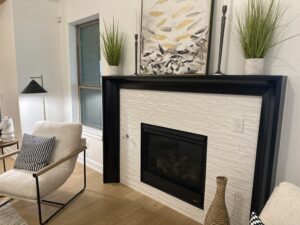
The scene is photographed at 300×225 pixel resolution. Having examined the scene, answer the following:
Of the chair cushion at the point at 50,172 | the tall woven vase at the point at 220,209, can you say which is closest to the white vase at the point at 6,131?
the chair cushion at the point at 50,172

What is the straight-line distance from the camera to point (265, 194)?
5.22 ft

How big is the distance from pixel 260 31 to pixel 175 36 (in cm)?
80

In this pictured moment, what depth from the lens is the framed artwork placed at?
1880mm

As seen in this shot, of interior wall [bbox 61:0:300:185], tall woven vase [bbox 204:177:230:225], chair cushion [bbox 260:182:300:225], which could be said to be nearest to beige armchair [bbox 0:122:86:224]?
tall woven vase [bbox 204:177:230:225]

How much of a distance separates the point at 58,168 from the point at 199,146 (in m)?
1.49

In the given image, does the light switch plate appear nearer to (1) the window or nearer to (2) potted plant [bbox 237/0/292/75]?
(2) potted plant [bbox 237/0/292/75]

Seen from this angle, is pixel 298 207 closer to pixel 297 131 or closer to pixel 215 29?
pixel 297 131

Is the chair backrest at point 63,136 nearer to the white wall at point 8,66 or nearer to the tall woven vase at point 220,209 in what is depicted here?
the white wall at point 8,66

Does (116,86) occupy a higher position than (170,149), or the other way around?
(116,86)

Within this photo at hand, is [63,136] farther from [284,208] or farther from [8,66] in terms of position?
[284,208]

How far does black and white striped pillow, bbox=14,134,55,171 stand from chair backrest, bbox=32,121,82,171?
2.9 inches

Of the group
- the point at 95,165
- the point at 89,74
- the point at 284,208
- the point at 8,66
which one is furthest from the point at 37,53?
the point at 284,208

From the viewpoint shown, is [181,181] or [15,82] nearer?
[181,181]

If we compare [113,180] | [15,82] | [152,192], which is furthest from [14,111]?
[152,192]
